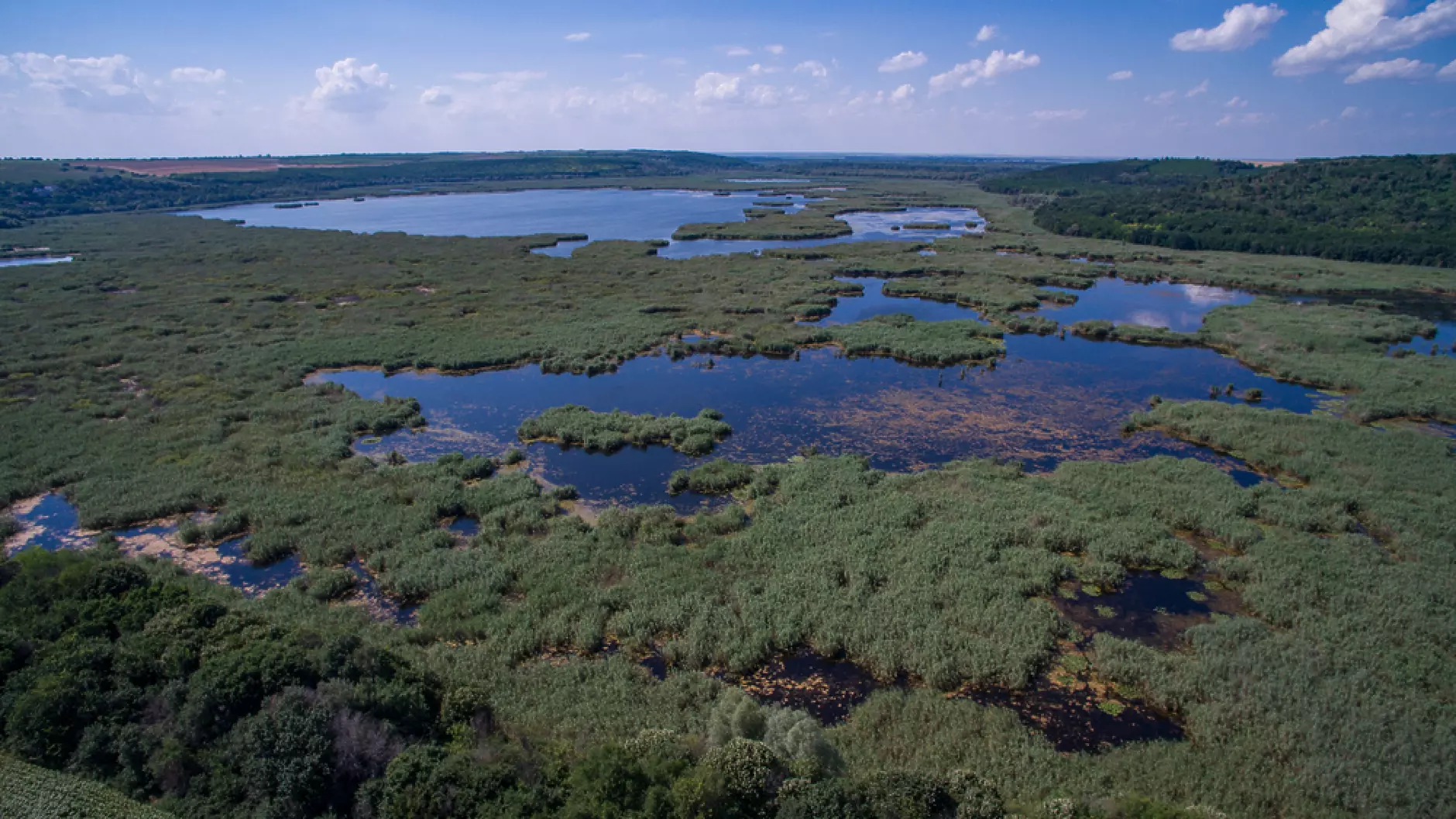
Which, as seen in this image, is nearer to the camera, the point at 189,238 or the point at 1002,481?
the point at 1002,481

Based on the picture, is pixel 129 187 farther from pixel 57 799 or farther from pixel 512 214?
pixel 57 799

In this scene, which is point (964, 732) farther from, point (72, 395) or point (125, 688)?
point (72, 395)

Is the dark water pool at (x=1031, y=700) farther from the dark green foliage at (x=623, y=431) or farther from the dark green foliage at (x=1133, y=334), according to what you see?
the dark green foliage at (x=1133, y=334)

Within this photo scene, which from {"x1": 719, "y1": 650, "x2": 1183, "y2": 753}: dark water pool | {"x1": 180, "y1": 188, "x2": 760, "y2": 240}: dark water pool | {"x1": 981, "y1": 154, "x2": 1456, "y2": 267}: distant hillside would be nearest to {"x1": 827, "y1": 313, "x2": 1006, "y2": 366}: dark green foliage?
{"x1": 719, "y1": 650, "x2": 1183, "y2": 753}: dark water pool

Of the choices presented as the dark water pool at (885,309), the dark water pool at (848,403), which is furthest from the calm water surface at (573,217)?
the dark water pool at (848,403)

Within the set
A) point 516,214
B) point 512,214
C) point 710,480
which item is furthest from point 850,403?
point 512,214

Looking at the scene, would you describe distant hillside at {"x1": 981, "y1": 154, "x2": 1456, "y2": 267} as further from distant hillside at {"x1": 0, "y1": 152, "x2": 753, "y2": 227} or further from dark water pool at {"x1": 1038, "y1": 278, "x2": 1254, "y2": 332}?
distant hillside at {"x1": 0, "y1": 152, "x2": 753, "y2": 227}

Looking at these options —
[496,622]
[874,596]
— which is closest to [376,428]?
[496,622]
